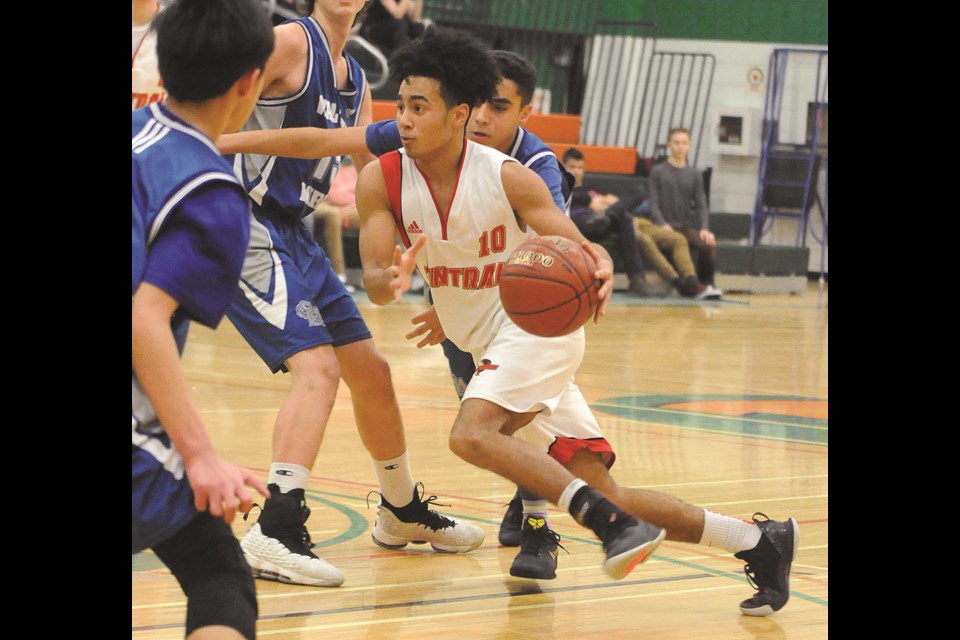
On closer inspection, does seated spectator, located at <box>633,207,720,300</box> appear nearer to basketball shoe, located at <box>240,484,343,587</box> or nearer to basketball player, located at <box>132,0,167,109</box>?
basketball player, located at <box>132,0,167,109</box>

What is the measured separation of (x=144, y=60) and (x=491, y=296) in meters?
2.31

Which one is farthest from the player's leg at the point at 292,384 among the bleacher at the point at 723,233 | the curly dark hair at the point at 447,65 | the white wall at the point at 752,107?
the white wall at the point at 752,107

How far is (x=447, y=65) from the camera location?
13.3 ft

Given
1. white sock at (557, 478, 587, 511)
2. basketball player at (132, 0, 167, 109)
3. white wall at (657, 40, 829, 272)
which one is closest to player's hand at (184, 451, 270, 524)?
white sock at (557, 478, 587, 511)

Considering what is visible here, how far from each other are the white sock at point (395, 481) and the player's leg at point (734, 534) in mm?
812

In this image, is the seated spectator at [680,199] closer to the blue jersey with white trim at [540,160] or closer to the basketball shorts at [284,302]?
the blue jersey with white trim at [540,160]

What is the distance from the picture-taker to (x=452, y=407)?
24.0 feet

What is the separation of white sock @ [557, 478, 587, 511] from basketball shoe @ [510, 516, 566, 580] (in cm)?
54

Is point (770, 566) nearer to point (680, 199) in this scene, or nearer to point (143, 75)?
point (143, 75)

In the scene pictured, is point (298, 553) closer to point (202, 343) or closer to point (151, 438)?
point (151, 438)

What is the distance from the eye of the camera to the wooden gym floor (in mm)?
3568
